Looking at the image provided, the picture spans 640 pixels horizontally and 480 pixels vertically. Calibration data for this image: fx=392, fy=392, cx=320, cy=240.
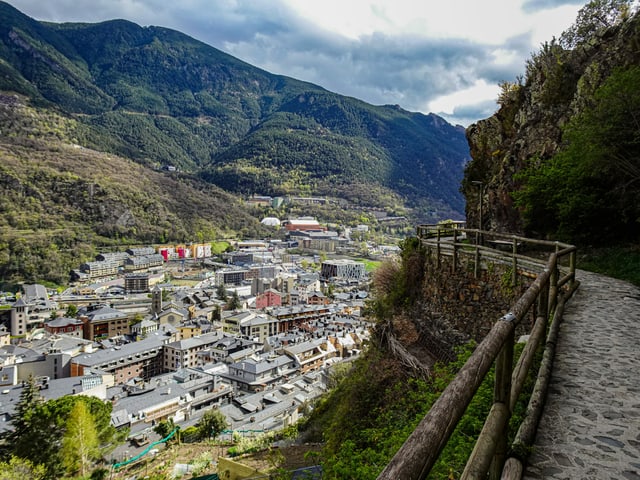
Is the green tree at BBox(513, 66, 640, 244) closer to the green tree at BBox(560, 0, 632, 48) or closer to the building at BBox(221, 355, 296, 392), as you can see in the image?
the green tree at BBox(560, 0, 632, 48)

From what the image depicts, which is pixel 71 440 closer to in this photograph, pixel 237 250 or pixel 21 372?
pixel 21 372

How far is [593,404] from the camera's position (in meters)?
2.49

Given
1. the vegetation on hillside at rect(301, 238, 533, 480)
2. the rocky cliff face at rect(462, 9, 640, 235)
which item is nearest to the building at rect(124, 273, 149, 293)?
the vegetation on hillside at rect(301, 238, 533, 480)

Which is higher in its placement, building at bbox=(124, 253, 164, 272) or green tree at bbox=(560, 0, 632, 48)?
green tree at bbox=(560, 0, 632, 48)

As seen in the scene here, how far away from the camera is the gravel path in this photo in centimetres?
184

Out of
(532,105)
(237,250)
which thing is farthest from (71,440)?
(237,250)

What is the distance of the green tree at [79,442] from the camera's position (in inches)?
567

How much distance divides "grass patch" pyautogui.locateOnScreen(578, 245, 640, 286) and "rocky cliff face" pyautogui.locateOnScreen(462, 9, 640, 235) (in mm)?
2599

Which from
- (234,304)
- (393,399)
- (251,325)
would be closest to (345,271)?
(234,304)

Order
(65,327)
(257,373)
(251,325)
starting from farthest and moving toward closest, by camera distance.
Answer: (251,325) < (65,327) < (257,373)

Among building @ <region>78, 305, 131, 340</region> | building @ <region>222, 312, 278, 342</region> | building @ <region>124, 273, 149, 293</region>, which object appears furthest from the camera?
building @ <region>124, 273, 149, 293</region>

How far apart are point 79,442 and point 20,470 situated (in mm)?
1881

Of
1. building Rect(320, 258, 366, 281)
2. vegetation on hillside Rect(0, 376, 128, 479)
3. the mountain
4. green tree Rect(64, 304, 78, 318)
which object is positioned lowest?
green tree Rect(64, 304, 78, 318)

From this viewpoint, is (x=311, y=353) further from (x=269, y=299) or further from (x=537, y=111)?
(x=537, y=111)
